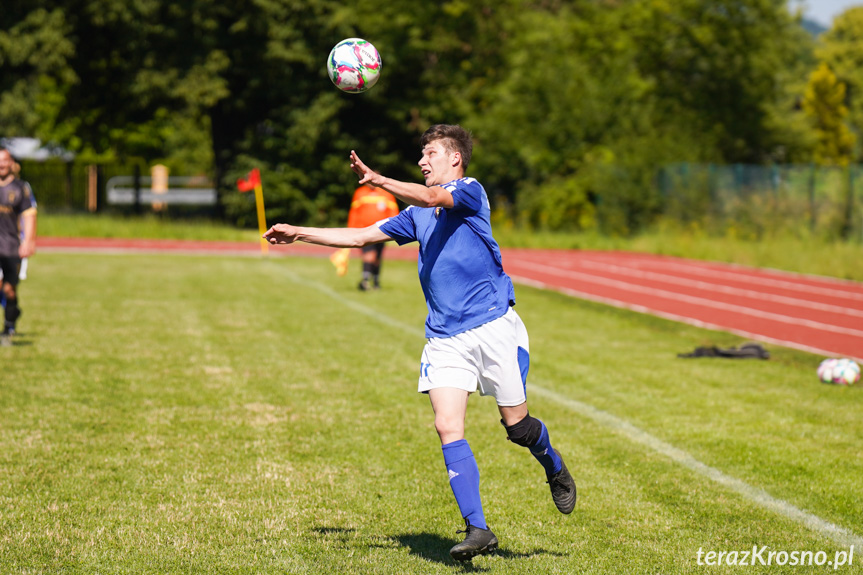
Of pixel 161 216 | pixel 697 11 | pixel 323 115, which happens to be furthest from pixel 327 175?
pixel 697 11

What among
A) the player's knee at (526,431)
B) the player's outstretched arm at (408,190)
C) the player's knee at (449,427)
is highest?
the player's outstretched arm at (408,190)

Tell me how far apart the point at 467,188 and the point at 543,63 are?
32.9 metres

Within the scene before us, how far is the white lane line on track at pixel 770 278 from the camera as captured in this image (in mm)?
20094

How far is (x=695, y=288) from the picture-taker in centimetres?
2022

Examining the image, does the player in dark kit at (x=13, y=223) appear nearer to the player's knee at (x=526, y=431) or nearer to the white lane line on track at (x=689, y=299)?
the player's knee at (x=526, y=431)

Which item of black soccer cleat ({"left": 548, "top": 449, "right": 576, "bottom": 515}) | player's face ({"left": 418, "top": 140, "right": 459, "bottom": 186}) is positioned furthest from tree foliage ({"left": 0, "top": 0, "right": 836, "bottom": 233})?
player's face ({"left": 418, "top": 140, "right": 459, "bottom": 186})

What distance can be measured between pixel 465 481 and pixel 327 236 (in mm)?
1523

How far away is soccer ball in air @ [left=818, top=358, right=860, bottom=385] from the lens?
10.1m

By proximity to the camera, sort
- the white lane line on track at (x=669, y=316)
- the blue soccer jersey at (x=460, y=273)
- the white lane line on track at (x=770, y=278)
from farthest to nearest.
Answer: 1. the white lane line on track at (x=770, y=278)
2. the white lane line on track at (x=669, y=316)
3. the blue soccer jersey at (x=460, y=273)

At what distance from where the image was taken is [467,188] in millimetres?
4805

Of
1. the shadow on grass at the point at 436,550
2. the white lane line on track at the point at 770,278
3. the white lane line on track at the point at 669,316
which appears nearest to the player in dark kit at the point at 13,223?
the shadow on grass at the point at 436,550

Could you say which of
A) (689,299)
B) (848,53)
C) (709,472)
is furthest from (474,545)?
(848,53)

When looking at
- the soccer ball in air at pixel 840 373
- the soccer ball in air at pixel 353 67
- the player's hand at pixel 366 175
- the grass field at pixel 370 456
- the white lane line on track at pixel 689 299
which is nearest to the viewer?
the player's hand at pixel 366 175

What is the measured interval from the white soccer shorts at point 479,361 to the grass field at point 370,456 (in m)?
0.88
